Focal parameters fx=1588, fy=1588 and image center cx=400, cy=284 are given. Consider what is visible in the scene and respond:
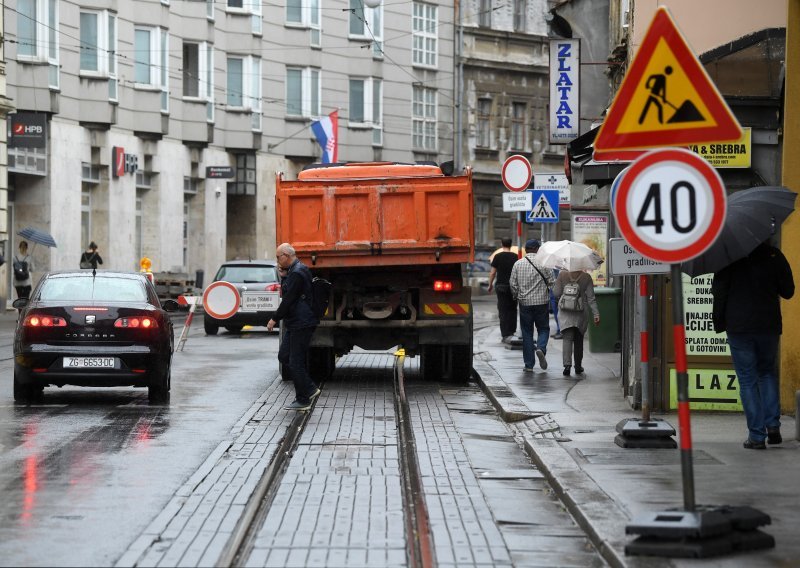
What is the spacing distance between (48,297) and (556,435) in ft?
19.2

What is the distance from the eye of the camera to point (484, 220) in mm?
63656

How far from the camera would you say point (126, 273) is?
57.4ft

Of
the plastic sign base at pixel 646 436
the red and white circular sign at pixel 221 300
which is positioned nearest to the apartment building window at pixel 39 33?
the red and white circular sign at pixel 221 300

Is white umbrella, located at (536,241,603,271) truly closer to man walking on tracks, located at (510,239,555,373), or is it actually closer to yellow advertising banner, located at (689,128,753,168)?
man walking on tracks, located at (510,239,555,373)

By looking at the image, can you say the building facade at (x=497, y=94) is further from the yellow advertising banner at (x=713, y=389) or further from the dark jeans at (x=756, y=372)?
the dark jeans at (x=756, y=372)

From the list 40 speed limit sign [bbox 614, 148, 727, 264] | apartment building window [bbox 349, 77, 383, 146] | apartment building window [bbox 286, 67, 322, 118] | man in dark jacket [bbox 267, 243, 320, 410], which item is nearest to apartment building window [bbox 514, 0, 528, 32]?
apartment building window [bbox 349, 77, 383, 146]

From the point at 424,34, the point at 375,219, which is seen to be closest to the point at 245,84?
the point at 424,34

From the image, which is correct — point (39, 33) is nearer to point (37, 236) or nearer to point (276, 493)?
point (37, 236)

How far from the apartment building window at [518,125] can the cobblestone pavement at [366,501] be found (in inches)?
1962

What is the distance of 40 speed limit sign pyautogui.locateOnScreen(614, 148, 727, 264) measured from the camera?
8305mm

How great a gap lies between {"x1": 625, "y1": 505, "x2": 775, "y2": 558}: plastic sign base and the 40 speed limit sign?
1.37 metres

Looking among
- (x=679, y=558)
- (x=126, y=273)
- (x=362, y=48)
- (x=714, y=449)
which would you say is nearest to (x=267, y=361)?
(x=126, y=273)

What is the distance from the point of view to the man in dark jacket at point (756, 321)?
12.4m

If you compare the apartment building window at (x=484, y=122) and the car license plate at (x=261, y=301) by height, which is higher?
the apartment building window at (x=484, y=122)
